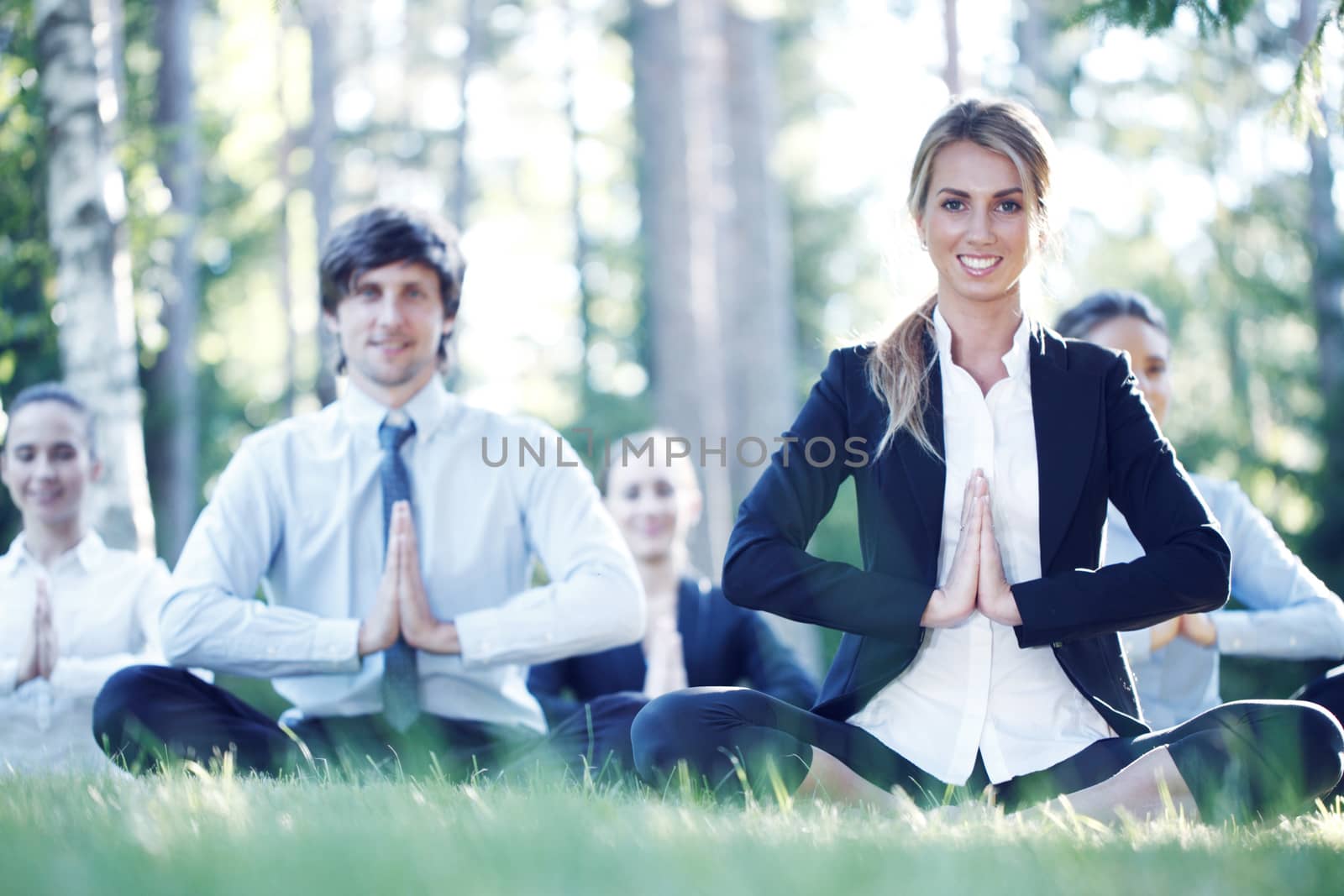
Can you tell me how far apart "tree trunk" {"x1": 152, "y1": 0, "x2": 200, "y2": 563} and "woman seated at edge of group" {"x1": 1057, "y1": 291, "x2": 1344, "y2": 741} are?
9.40m

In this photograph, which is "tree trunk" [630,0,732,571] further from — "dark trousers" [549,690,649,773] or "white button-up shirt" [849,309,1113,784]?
"white button-up shirt" [849,309,1113,784]

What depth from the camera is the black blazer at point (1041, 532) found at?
3525 millimetres

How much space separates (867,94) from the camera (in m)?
22.9

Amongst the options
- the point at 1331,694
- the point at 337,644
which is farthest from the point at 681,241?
the point at 1331,694

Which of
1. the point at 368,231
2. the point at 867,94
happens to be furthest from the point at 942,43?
the point at 867,94

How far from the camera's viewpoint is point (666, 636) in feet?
20.7

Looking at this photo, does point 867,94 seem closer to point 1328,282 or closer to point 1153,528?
point 1328,282

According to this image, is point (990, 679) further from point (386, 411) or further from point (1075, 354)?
point (386, 411)

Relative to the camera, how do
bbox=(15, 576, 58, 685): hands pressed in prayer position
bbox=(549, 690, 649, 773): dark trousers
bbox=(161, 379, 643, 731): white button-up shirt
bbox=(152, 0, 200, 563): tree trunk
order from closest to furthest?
Answer: 1. bbox=(549, 690, 649, 773): dark trousers
2. bbox=(161, 379, 643, 731): white button-up shirt
3. bbox=(15, 576, 58, 685): hands pressed in prayer position
4. bbox=(152, 0, 200, 563): tree trunk

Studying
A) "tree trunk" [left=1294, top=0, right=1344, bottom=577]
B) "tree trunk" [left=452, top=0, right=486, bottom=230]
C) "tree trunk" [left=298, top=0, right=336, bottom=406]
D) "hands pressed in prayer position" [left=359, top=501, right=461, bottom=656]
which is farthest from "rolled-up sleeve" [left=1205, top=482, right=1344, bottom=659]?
"tree trunk" [left=452, top=0, right=486, bottom=230]

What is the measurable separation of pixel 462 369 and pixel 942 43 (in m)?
15.9

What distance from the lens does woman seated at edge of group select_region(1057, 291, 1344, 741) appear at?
5.10m

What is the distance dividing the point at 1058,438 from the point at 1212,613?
1.94 meters

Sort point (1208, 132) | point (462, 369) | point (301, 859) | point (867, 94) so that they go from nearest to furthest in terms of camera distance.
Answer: point (301, 859)
point (1208, 132)
point (867, 94)
point (462, 369)
